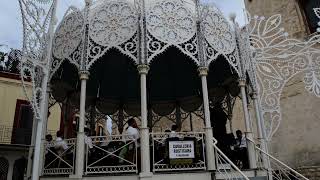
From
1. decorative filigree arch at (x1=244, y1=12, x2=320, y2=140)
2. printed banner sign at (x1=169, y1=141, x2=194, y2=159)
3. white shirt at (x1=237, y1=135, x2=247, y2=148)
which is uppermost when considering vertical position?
decorative filigree arch at (x1=244, y1=12, x2=320, y2=140)

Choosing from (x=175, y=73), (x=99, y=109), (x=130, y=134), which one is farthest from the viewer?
(x=99, y=109)

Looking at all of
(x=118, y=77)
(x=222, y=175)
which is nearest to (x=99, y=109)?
(x=118, y=77)

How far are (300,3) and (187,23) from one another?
9.12 m

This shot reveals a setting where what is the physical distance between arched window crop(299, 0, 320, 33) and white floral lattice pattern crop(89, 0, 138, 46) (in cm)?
977

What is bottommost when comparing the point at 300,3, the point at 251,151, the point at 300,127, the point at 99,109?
the point at 251,151

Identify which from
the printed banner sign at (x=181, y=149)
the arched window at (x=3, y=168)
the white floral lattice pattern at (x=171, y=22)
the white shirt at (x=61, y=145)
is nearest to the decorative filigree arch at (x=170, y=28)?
the white floral lattice pattern at (x=171, y=22)

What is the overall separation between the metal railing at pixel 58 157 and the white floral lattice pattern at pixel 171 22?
3627mm

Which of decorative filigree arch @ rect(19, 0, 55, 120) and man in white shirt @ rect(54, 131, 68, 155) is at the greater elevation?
decorative filigree arch @ rect(19, 0, 55, 120)

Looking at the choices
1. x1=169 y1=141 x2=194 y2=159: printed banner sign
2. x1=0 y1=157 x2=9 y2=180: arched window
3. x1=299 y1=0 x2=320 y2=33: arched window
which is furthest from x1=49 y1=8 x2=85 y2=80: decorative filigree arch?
x1=0 y1=157 x2=9 y2=180: arched window

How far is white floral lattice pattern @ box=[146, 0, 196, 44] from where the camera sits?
8.09 metres

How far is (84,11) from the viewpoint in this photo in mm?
8469

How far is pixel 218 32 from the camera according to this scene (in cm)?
879

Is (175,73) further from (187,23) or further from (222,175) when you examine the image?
(222,175)

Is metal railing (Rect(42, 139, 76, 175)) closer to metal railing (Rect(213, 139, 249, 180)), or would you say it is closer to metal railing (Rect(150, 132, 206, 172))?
metal railing (Rect(150, 132, 206, 172))
